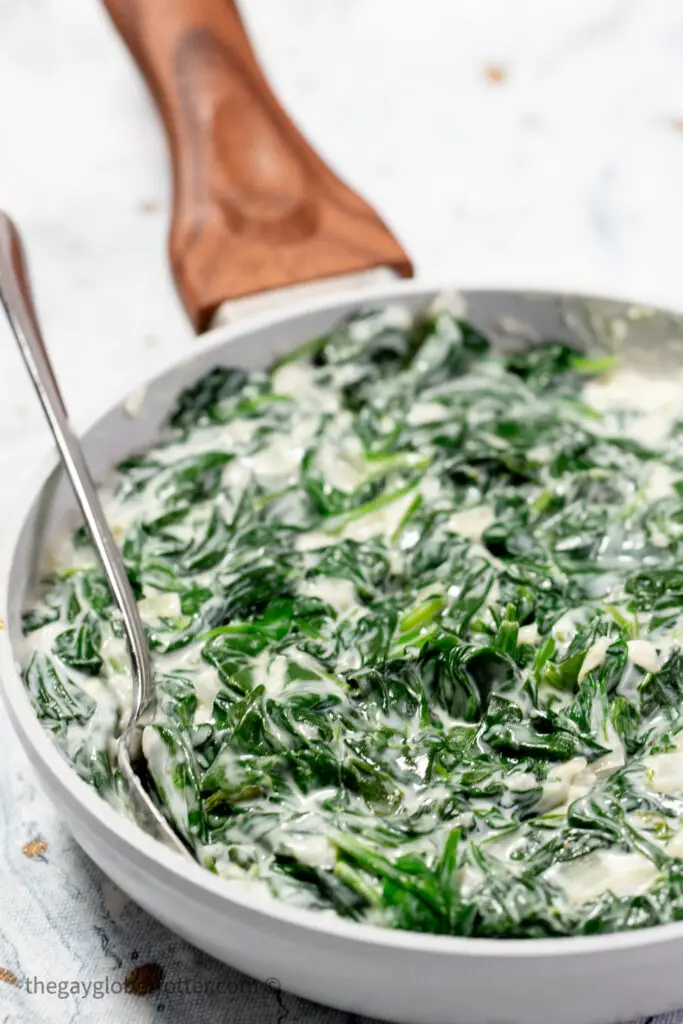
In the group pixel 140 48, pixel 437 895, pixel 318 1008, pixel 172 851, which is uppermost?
pixel 140 48

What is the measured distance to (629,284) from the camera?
474 centimetres

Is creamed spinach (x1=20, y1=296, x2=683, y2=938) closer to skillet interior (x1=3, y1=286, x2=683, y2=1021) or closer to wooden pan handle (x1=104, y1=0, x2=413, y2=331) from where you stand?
skillet interior (x1=3, y1=286, x2=683, y2=1021)

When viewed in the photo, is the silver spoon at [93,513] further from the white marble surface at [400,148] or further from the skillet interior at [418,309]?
the white marble surface at [400,148]

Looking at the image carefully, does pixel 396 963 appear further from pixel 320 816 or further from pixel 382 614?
pixel 382 614

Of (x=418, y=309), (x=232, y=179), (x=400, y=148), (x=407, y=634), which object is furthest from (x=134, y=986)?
(x=400, y=148)

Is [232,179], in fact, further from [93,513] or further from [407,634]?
[407,634]

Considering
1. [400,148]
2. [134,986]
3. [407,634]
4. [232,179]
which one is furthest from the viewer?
[400,148]

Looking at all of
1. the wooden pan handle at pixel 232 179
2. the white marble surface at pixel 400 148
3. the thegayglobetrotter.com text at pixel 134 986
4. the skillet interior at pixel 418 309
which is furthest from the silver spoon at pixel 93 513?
the white marble surface at pixel 400 148

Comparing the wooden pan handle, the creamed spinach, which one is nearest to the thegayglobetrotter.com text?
the creamed spinach

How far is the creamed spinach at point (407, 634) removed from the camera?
2.28m

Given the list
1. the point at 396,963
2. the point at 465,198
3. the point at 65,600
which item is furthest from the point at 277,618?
the point at 465,198

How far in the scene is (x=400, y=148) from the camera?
17.8 feet

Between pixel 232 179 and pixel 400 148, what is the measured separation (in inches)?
67.3

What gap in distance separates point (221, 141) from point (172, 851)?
2614 millimetres
